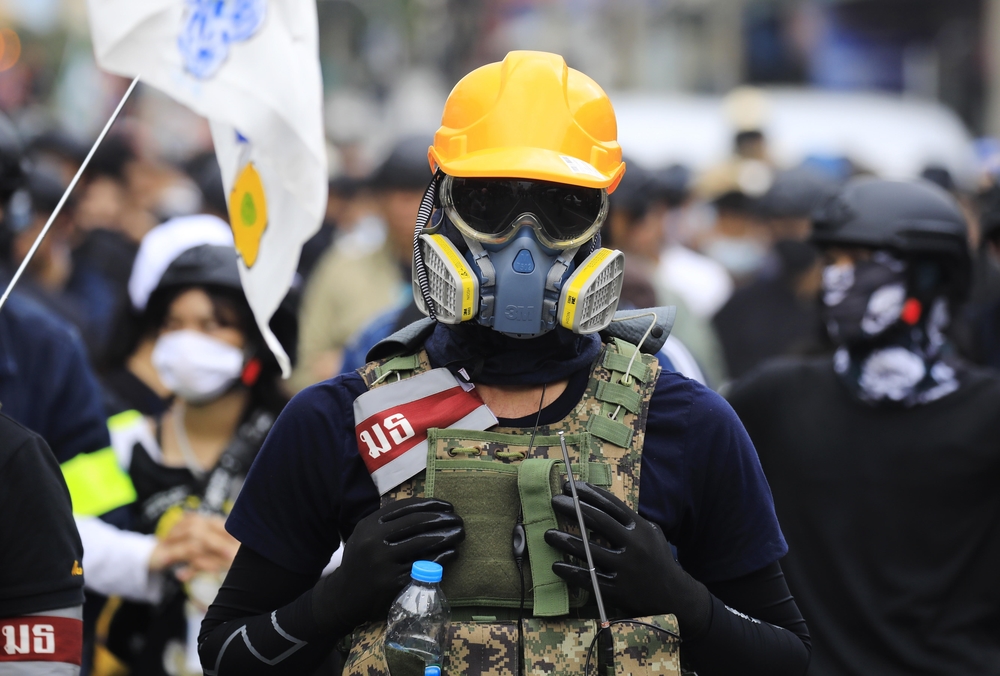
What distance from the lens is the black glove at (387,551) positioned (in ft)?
7.89

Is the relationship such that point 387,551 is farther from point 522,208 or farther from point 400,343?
point 522,208

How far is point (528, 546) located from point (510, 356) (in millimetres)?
395

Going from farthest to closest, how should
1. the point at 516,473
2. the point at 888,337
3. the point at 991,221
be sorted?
1. the point at 991,221
2. the point at 888,337
3. the point at 516,473

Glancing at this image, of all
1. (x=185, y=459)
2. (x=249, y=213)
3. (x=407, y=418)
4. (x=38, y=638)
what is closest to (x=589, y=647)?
(x=407, y=418)

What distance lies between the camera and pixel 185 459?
4.23 metres

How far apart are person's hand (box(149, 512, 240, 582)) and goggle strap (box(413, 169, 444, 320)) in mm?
1472

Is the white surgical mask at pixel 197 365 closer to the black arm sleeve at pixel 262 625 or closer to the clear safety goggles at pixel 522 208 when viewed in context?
the black arm sleeve at pixel 262 625

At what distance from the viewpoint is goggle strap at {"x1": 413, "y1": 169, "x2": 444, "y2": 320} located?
2.62 m

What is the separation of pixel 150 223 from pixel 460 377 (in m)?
7.87

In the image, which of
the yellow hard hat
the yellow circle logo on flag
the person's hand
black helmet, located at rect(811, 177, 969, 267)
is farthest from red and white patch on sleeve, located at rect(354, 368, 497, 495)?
black helmet, located at rect(811, 177, 969, 267)

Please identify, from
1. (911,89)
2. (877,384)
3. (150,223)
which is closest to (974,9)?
(911,89)

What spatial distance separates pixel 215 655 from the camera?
262cm

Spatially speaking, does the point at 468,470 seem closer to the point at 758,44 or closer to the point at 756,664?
the point at 756,664

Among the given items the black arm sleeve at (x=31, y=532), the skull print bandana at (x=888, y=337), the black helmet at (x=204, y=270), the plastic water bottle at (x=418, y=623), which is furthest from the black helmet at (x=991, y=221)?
the black arm sleeve at (x=31, y=532)
